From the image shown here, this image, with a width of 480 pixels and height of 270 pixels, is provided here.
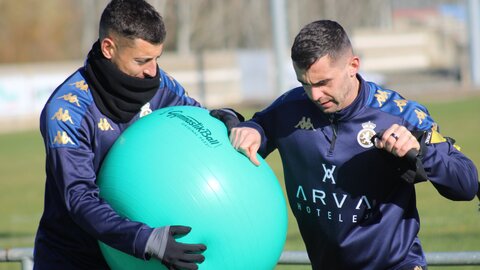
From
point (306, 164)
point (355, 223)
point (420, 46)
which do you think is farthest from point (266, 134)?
point (420, 46)

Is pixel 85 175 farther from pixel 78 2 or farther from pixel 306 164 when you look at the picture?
pixel 78 2

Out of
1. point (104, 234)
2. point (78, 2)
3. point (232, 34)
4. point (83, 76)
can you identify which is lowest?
point (232, 34)

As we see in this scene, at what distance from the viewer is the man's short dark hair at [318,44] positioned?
4.54 meters

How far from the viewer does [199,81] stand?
4462 centimetres

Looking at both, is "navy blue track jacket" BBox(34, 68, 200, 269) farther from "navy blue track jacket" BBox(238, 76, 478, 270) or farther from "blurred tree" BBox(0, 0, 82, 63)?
"blurred tree" BBox(0, 0, 82, 63)

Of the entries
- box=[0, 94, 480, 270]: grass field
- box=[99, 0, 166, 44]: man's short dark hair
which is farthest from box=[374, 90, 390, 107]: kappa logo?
box=[0, 94, 480, 270]: grass field

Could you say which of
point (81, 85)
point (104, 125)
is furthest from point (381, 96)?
point (81, 85)

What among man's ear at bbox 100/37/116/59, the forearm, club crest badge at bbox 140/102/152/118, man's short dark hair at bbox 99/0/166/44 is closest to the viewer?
the forearm

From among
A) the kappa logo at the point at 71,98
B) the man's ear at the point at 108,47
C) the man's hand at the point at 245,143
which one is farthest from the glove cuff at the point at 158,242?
the man's ear at the point at 108,47

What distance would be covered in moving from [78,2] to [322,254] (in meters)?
68.3

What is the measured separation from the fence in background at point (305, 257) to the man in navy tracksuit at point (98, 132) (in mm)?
1550

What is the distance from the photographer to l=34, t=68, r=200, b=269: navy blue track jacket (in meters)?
4.36

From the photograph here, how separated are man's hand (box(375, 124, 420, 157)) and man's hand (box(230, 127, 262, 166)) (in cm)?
64

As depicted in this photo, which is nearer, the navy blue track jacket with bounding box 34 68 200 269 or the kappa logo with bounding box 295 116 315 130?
the navy blue track jacket with bounding box 34 68 200 269
